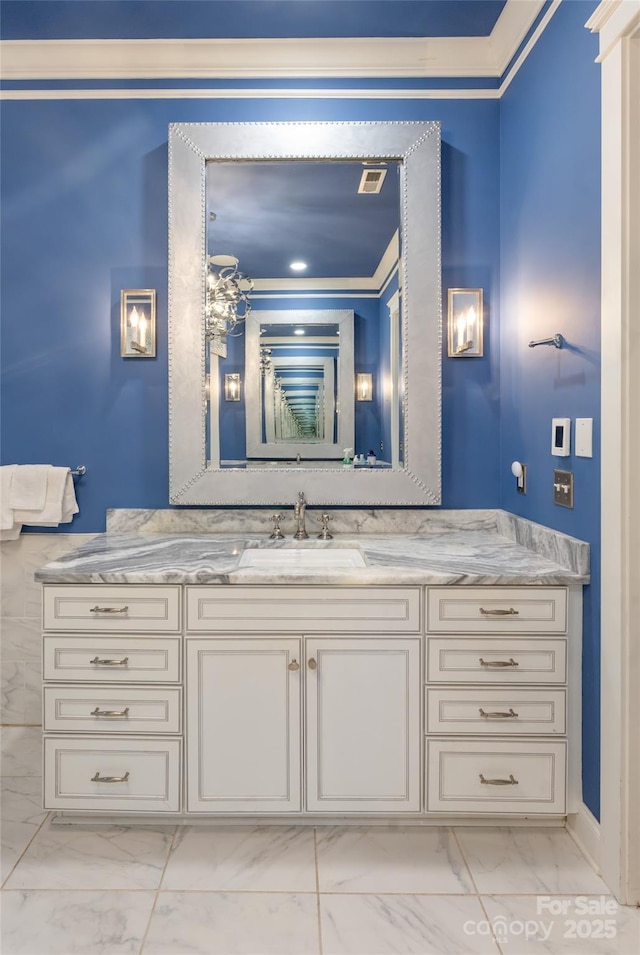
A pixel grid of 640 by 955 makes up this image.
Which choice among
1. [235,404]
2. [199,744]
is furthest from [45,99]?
[199,744]

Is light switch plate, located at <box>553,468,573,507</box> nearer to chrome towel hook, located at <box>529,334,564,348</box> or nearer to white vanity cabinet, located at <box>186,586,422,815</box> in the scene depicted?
chrome towel hook, located at <box>529,334,564,348</box>

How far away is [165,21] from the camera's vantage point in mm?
2271

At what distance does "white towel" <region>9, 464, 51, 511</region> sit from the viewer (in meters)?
2.44

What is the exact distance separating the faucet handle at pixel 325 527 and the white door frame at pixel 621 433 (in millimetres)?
1040

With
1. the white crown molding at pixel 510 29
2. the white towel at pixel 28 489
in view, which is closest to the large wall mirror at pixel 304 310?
the white crown molding at pixel 510 29

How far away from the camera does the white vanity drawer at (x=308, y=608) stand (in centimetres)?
189

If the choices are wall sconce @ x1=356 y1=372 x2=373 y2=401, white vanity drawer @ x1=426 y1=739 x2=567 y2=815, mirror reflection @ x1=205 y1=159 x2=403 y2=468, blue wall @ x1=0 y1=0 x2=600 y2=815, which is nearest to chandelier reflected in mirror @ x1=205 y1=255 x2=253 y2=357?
mirror reflection @ x1=205 y1=159 x2=403 y2=468

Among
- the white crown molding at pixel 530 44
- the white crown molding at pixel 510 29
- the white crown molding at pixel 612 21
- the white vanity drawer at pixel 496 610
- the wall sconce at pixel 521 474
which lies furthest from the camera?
the wall sconce at pixel 521 474

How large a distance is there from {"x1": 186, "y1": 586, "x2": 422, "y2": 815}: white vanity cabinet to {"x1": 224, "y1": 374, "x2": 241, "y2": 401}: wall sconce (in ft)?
2.82

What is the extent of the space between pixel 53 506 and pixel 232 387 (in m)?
0.84

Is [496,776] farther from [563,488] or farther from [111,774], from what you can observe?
[111,774]

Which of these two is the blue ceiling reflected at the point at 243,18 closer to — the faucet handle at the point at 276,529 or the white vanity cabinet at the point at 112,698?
the faucet handle at the point at 276,529

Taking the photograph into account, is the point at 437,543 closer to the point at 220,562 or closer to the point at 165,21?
the point at 220,562

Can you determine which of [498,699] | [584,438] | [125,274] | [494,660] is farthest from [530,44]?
[498,699]
